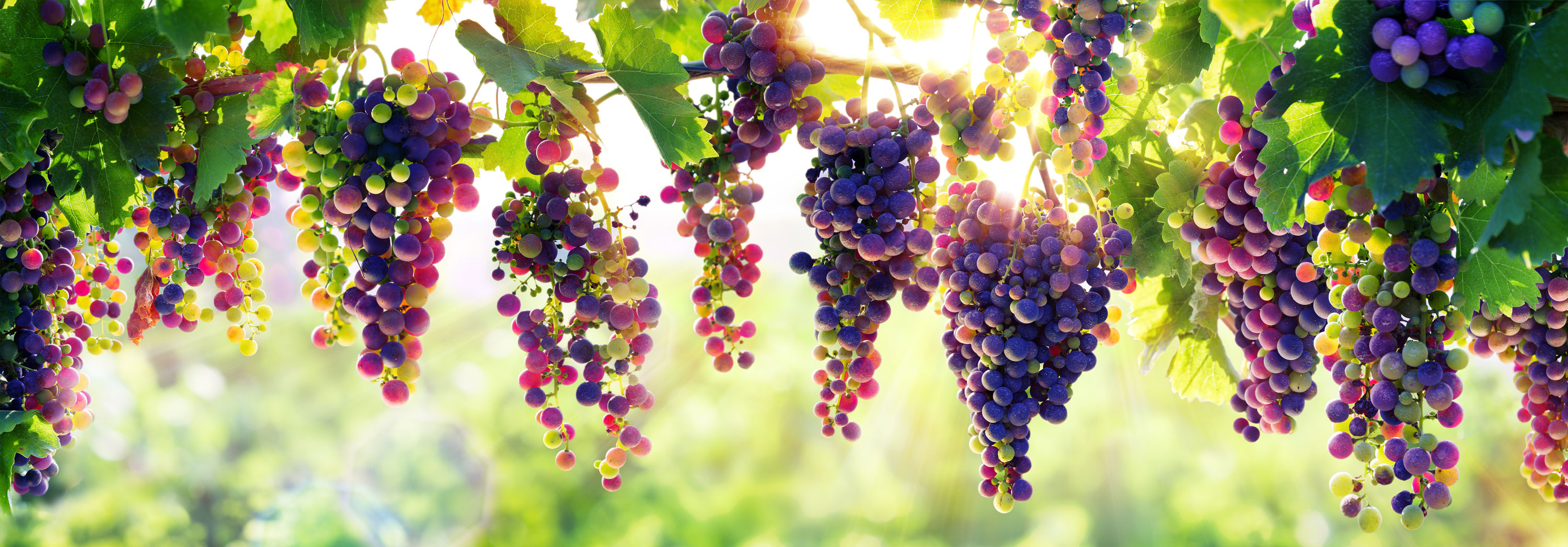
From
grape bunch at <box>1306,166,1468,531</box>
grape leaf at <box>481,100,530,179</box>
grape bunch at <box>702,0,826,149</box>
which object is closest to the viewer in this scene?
grape bunch at <box>1306,166,1468,531</box>

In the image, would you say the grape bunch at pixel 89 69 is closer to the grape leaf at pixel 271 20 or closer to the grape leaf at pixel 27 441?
the grape leaf at pixel 271 20

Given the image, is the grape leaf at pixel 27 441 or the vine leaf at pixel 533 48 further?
the grape leaf at pixel 27 441

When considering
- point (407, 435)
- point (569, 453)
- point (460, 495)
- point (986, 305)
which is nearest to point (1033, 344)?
point (986, 305)

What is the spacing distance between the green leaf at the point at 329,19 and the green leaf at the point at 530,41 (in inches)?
2.8

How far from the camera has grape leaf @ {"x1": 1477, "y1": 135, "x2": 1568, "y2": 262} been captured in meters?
0.47

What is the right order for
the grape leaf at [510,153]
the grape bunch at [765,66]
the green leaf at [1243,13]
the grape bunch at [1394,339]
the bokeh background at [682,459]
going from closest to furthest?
the green leaf at [1243,13], the grape bunch at [1394,339], the grape bunch at [765,66], the grape leaf at [510,153], the bokeh background at [682,459]

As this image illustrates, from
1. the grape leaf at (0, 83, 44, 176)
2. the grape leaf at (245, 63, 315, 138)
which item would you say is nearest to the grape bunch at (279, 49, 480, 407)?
the grape leaf at (245, 63, 315, 138)

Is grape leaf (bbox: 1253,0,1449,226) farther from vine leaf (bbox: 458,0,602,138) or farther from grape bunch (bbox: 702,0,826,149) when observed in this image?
vine leaf (bbox: 458,0,602,138)

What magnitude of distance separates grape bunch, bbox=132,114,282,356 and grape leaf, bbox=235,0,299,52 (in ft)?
0.36

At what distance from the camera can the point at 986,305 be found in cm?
65

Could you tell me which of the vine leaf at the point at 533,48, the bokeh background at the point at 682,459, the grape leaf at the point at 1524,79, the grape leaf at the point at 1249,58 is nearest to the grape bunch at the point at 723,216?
the vine leaf at the point at 533,48

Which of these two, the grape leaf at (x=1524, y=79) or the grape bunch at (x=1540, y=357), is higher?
the grape leaf at (x=1524, y=79)

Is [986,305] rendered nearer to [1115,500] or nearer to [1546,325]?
[1546,325]

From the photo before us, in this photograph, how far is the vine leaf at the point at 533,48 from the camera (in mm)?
645
